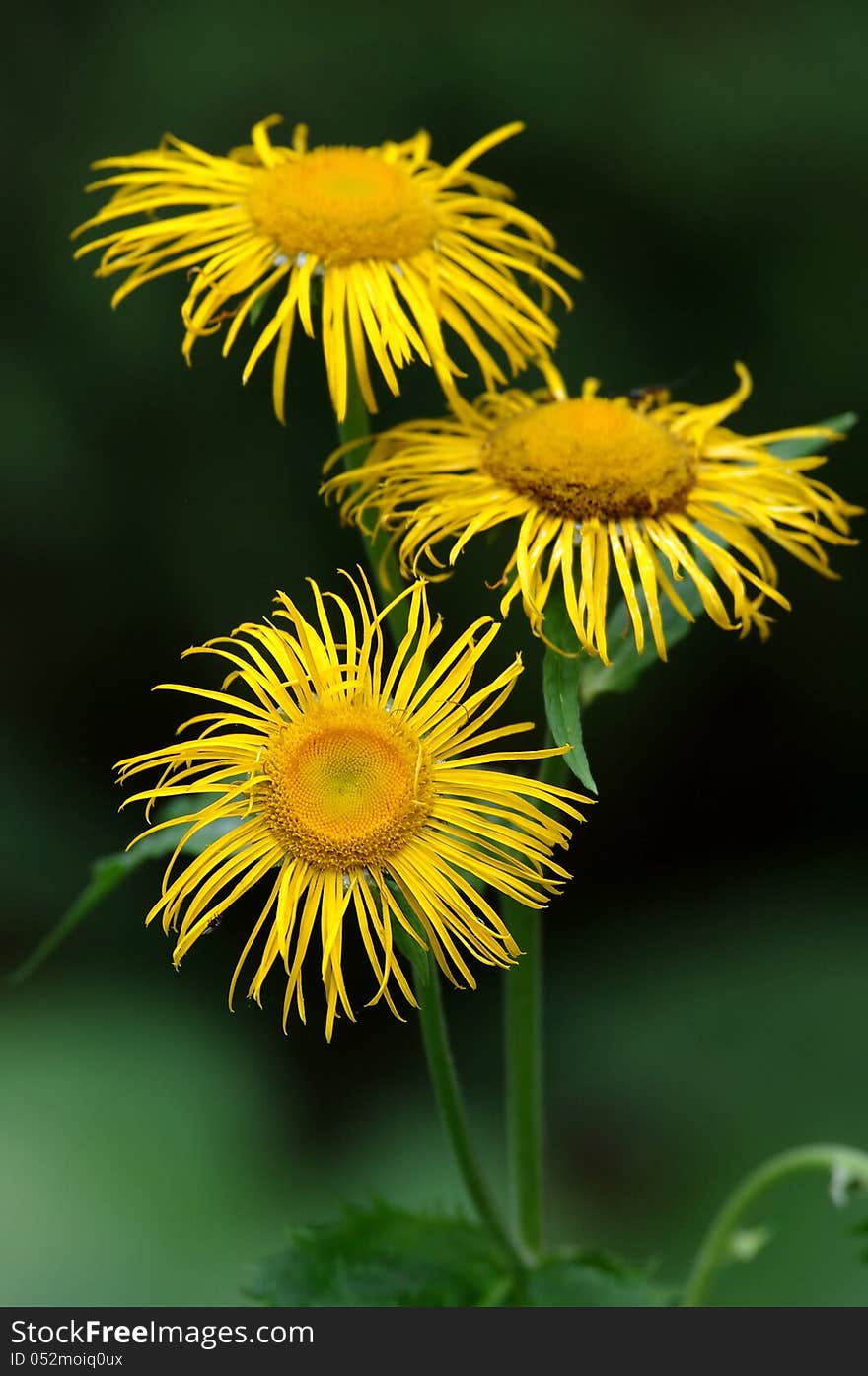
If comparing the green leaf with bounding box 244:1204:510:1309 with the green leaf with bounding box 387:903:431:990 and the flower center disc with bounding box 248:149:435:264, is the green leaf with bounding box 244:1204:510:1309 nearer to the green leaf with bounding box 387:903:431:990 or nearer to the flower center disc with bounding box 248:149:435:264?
the green leaf with bounding box 387:903:431:990

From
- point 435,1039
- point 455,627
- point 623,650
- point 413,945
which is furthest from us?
point 455,627

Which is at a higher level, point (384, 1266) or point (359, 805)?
point (359, 805)

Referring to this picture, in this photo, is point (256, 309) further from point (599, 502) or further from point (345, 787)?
point (345, 787)

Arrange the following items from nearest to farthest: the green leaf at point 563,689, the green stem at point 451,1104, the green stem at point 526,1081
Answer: the green leaf at point 563,689
the green stem at point 451,1104
the green stem at point 526,1081

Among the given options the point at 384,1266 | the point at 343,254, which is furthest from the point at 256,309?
the point at 384,1266

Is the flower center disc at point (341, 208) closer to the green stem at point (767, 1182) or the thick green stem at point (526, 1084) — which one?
→ the thick green stem at point (526, 1084)

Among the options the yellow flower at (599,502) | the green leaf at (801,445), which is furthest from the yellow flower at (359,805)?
the green leaf at (801,445)

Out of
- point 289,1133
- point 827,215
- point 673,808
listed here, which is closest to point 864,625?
point 673,808
